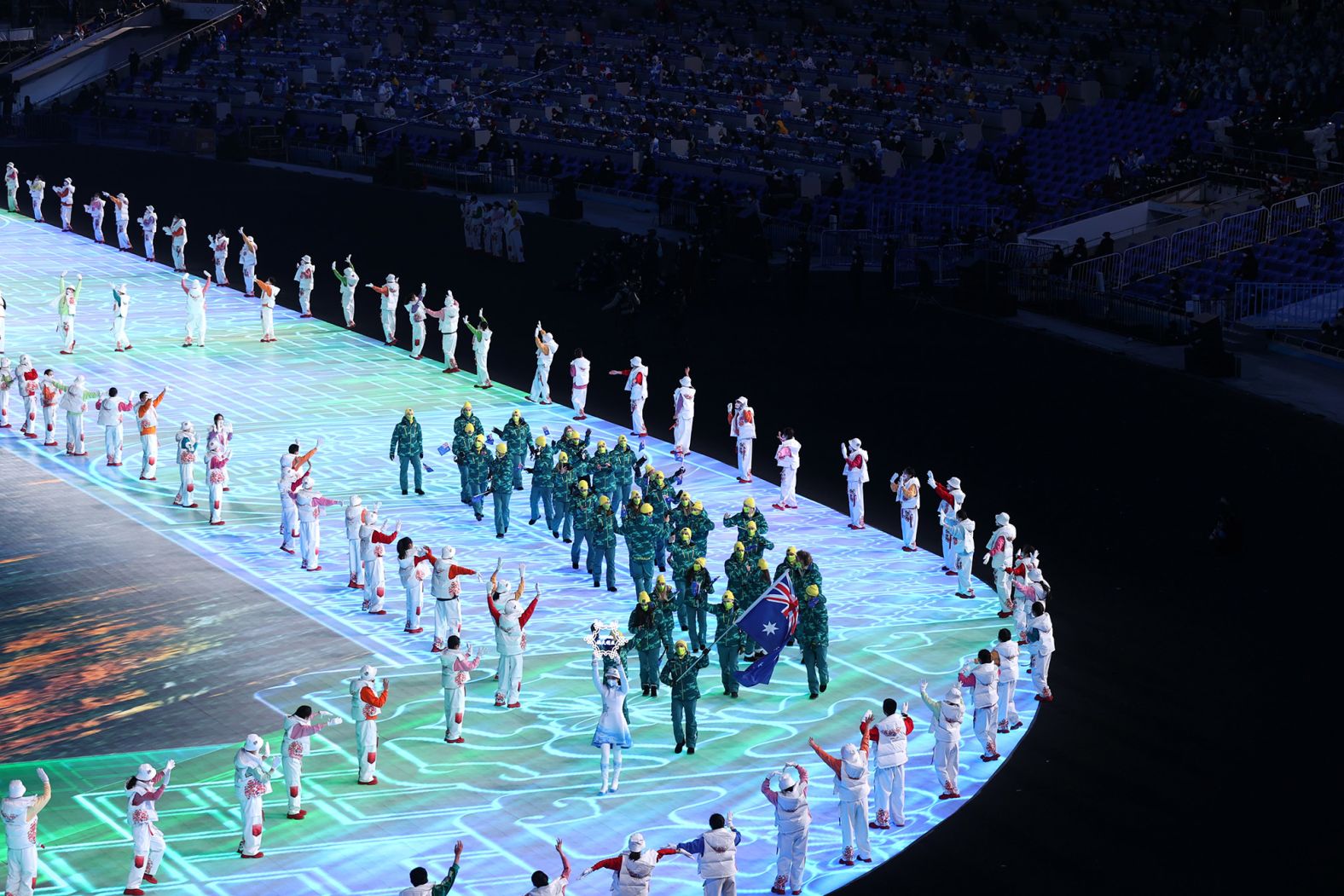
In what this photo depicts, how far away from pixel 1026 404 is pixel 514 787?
66.6 ft

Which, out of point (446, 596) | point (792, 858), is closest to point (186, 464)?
point (446, 596)

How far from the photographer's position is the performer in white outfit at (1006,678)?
24.2 metres

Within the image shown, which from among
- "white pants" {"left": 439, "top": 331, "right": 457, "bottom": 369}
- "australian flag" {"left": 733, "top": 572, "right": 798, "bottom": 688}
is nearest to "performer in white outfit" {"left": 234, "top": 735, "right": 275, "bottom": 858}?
"australian flag" {"left": 733, "top": 572, "right": 798, "bottom": 688}

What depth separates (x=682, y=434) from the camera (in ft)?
122

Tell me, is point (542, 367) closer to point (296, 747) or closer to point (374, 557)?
point (374, 557)

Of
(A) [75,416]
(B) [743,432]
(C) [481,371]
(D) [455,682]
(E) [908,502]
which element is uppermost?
(B) [743,432]

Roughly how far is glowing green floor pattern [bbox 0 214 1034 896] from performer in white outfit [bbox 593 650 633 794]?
0.52m

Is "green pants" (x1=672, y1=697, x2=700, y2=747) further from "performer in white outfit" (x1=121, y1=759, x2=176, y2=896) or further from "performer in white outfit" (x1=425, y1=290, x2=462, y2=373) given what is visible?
"performer in white outfit" (x1=425, y1=290, x2=462, y2=373)

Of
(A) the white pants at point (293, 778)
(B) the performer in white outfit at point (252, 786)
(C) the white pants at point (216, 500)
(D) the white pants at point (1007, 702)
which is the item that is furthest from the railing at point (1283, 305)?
(B) the performer in white outfit at point (252, 786)

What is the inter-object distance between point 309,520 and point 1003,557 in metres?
11.3

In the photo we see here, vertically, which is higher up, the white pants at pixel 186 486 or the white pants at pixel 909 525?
the white pants at pixel 909 525

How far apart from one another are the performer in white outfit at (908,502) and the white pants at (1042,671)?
581 cm

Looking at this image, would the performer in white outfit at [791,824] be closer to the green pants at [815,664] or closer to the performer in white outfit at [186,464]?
the green pants at [815,664]

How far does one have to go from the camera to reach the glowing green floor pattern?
21.7 meters
